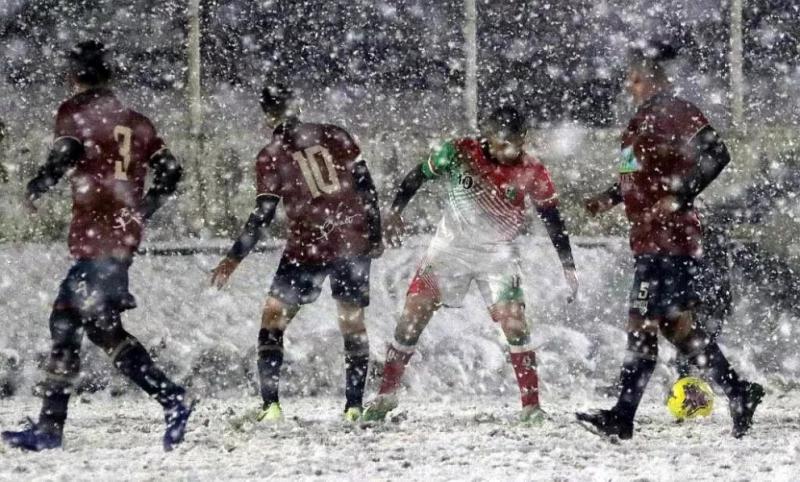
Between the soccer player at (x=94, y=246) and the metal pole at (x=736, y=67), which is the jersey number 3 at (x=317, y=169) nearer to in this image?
the soccer player at (x=94, y=246)

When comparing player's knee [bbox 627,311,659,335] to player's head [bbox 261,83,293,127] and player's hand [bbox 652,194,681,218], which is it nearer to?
player's hand [bbox 652,194,681,218]

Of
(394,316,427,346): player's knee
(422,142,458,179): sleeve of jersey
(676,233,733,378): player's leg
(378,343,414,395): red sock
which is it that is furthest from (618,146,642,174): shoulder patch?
(676,233,733,378): player's leg

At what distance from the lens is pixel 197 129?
11031mm

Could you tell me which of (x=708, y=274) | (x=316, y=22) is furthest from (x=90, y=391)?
(x=316, y=22)

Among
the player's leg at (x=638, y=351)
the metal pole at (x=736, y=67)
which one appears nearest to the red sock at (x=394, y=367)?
the player's leg at (x=638, y=351)

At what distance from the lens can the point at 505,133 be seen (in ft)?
19.0

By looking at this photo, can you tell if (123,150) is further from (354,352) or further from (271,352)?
(354,352)

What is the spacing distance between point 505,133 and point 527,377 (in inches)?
48.5

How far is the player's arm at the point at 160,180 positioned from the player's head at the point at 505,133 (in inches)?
60.6

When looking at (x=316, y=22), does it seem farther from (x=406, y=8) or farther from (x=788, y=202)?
(x=788, y=202)

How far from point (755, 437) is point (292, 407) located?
2.76 m

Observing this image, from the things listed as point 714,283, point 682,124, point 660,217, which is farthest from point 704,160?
point 714,283

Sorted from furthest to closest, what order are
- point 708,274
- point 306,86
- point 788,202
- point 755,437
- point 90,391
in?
1. point 306,86
2. point 788,202
3. point 708,274
4. point 90,391
5. point 755,437

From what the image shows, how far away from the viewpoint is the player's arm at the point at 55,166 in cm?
514
